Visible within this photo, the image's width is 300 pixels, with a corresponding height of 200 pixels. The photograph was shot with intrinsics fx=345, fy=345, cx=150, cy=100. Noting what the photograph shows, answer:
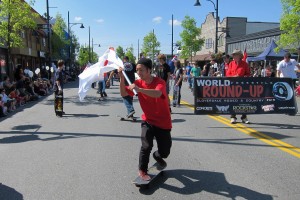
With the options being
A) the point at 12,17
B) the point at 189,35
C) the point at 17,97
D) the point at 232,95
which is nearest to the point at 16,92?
the point at 17,97

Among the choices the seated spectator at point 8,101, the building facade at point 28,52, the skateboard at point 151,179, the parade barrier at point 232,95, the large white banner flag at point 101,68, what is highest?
the building facade at point 28,52

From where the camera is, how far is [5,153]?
20.8 ft

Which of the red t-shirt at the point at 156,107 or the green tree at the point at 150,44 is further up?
the green tree at the point at 150,44

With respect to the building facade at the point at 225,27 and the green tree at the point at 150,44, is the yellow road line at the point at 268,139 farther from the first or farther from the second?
the green tree at the point at 150,44

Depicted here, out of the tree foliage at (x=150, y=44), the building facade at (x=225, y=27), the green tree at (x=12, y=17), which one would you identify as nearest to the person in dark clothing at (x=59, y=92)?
the green tree at (x=12, y=17)

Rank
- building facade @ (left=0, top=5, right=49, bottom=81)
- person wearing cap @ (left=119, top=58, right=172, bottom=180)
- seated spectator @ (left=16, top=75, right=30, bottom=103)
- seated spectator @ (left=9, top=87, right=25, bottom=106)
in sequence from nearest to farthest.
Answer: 1. person wearing cap @ (left=119, top=58, right=172, bottom=180)
2. seated spectator @ (left=9, top=87, right=25, bottom=106)
3. seated spectator @ (left=16, top=75, right=30, bottom=103)
4. building facade @ (left=0, top=5, right=49, bottom=81)

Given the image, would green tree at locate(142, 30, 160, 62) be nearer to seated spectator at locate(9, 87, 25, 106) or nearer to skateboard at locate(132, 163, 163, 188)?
seated spectator at locate(9, 87, 25, 106)

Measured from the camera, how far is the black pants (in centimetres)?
455

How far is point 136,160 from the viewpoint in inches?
227

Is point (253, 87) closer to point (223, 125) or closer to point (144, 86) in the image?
point (223, 125)

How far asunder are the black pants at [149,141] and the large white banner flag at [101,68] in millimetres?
1208

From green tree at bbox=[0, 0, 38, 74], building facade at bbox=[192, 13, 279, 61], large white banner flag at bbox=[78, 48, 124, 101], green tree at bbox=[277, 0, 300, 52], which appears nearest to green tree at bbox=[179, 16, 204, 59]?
building facade at bbox=[192, 13, 279, 61]

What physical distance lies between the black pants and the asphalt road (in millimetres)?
360

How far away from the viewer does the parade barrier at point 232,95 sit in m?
9.01
